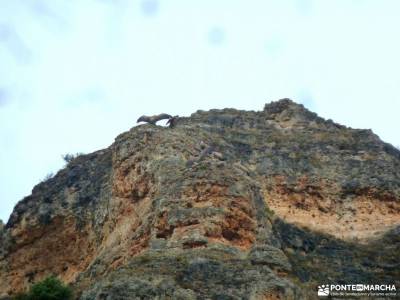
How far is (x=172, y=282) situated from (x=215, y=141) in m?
14.9

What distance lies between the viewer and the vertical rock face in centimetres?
2331

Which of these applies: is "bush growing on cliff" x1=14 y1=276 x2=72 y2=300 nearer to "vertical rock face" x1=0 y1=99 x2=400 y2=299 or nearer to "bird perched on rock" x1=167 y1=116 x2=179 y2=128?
"vertical rock face" x1=0 y1=99 x2=400 y2=299

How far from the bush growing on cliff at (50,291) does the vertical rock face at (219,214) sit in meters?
0.68

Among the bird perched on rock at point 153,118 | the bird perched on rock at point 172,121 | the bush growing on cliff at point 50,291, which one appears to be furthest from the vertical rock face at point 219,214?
the bird perched on rock at point 153,118

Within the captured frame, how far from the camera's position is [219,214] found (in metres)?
25.9

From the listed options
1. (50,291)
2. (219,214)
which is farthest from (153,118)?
(219,214)

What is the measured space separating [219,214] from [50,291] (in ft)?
23.5

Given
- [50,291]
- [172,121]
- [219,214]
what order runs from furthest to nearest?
1. [172,121]
2. [50,291]
3. [219,214]

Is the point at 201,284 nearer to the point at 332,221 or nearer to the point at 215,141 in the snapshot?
the point at 332,221

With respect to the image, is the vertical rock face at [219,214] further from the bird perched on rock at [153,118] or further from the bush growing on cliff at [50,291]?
the bird perched on rock at [153,118]

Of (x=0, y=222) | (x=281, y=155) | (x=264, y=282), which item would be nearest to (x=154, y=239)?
(x=264, y=282)

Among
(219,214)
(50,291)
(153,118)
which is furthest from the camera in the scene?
(153,118)

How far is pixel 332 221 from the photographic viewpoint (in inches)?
1272

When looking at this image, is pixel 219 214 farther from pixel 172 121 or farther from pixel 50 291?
pixel 172 121
